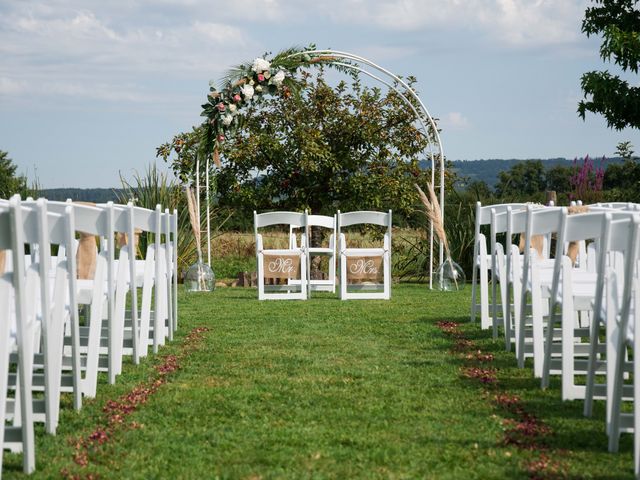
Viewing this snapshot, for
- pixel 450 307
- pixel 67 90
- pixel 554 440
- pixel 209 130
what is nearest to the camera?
pixel 554 440

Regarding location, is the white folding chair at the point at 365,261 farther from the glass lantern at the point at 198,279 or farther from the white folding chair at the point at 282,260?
the glass lantern at the point at 198,279

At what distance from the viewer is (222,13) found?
429 inches

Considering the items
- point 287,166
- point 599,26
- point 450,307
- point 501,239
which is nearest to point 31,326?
point 450,307

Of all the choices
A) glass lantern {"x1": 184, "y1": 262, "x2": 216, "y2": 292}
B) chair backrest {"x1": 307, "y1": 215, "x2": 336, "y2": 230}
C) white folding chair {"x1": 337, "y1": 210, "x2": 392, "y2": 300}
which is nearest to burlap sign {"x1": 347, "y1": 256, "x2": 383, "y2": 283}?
white folding chair {"x1": 337, "y1": 210, "x2": 392, "y2": 300}

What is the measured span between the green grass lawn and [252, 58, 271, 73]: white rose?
6.59 meters

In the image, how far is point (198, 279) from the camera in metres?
12.8

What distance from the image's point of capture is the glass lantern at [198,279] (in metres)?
12.8

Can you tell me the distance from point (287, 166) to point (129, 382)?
11200 millimetres

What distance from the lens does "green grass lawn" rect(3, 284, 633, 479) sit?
13.2ft

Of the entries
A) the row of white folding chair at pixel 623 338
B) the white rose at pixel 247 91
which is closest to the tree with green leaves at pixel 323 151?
the white rose at pixel 247 91

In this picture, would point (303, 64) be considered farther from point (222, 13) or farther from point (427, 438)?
point (427, 438)

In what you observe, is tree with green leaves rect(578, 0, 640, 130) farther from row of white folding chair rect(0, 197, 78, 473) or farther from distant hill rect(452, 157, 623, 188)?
row of white folding chair rect(0, 197, 78, 473)

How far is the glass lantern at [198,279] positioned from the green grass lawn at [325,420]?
191 inches

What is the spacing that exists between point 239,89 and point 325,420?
377 inches
